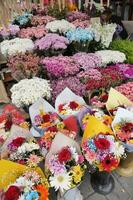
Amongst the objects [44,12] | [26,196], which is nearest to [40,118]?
[26,196]

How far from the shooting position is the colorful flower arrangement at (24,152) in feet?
4.37

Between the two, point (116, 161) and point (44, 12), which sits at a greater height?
point (44, 12)

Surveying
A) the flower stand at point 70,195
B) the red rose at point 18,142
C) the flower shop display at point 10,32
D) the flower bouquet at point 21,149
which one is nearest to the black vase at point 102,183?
the flower stand at point 70,195

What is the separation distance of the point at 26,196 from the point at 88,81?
1.07 meters

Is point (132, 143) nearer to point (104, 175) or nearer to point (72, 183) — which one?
point (104, 175)

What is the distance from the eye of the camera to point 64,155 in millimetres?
1263

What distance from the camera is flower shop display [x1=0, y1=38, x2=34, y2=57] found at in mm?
2250

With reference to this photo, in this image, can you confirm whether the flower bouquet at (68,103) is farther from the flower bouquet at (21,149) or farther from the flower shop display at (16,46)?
the flower shop display at (16,46)

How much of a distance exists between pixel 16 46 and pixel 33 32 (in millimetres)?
374

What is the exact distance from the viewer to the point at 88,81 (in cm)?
192

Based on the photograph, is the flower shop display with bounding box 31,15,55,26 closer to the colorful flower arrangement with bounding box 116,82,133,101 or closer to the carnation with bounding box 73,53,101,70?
the carnation with bounding box 73,53,101,70

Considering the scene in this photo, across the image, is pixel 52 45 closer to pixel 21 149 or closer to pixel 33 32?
pixel 33 32

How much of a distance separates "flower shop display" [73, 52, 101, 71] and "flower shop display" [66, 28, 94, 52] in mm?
152

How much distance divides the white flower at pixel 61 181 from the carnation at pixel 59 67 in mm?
975
